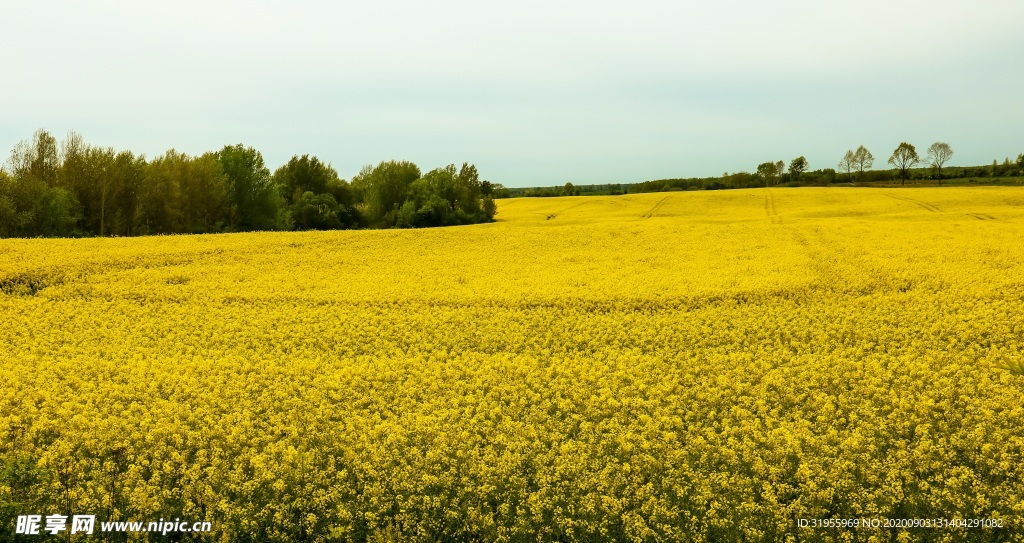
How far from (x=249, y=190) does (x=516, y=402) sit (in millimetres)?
48502

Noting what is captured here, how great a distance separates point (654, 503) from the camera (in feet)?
21.2

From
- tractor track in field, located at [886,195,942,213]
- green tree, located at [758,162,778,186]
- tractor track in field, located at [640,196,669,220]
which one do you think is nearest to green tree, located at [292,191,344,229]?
tractor track in field, located at [640,196,669,220]

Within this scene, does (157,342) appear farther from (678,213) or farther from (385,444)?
(678,213)

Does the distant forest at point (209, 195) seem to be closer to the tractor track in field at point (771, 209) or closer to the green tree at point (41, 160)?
the green tree at point (41, 160)

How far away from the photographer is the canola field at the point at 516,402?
21.6ft

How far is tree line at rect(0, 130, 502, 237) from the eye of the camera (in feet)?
127

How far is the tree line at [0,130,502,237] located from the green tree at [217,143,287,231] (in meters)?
0.09

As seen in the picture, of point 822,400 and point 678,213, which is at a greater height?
point 678,213

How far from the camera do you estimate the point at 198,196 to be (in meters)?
46.8

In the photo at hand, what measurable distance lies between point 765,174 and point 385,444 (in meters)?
108

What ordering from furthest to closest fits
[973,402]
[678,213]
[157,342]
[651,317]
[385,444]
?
1. [678,213]
2. [651,317]
3. [157,342]
4. [973,402]
5. [385,444]

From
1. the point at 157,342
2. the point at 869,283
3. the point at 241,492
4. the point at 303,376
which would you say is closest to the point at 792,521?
the point at 241,492

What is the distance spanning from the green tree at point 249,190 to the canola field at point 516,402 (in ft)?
99.7

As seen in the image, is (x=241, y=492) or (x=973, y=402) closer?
(x=241, y=492)
